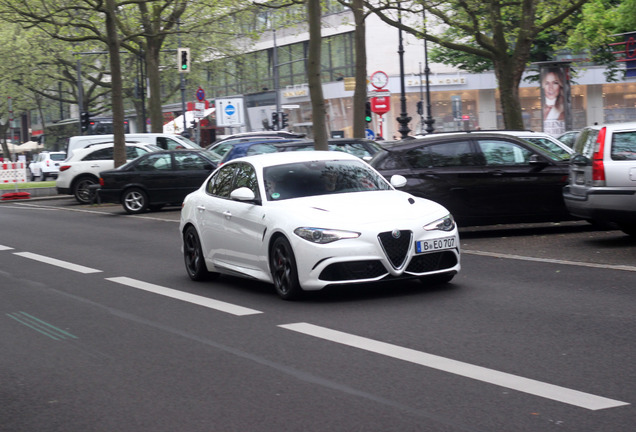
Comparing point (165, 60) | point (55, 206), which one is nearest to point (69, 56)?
point (165, 60)

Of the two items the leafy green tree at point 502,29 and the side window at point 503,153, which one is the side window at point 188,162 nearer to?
the leafy green tree at point 502,29

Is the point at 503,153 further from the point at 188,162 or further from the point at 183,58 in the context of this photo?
the point at 183,58

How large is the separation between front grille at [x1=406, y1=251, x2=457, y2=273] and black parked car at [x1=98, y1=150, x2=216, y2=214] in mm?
17190

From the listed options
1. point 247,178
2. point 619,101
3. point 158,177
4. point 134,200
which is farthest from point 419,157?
point 619,101

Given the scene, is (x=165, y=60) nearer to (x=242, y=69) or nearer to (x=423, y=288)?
(x=242, y=69)

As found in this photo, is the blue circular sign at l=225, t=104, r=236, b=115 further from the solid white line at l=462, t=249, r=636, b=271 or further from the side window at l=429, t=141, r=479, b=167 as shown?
the solid white line at l=462, t=249, r=636, b=271

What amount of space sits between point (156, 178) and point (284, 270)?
57.4 ft

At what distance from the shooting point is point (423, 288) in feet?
34.1

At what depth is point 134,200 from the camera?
88.9 feet

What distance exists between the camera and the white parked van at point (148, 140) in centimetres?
3553

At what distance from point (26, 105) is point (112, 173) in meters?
51.8

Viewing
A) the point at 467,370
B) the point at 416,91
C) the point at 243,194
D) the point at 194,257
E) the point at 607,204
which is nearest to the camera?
the point at 467,370

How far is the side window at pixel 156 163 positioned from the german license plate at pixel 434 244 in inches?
695

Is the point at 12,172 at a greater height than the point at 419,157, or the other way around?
the point at 419,157
